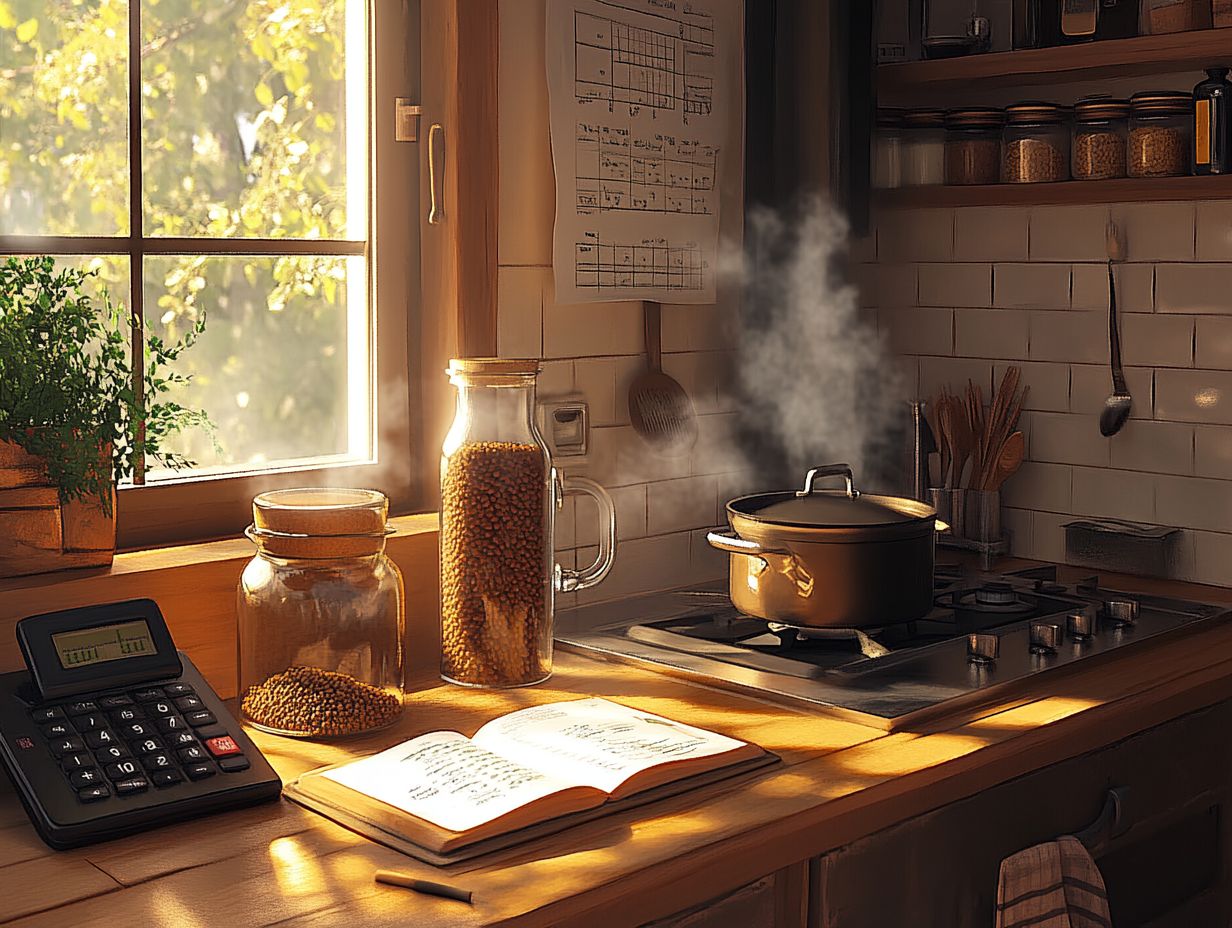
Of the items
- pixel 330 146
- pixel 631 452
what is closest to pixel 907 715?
pixel 631 452

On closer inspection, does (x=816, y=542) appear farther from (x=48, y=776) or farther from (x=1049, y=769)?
(x=48, y=776)

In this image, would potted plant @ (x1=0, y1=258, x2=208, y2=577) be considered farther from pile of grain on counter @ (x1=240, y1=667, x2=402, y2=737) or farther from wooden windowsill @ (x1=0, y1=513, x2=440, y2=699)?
pile of grain on counter @ (x1=240, y1=667, x2=402, y2=737)

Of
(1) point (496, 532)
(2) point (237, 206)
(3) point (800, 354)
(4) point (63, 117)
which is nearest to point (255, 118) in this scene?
(2) point (237, 206)

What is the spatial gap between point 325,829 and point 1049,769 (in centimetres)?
83

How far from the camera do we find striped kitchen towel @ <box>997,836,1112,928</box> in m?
1.60

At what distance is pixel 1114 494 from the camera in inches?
98.8

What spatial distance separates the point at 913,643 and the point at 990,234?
3.28 ft

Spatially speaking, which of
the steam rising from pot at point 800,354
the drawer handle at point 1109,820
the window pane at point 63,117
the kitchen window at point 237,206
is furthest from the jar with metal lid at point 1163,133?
the window pane at point 63,117

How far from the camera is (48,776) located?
132 cm

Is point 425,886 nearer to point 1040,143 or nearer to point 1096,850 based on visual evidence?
point 1096,850

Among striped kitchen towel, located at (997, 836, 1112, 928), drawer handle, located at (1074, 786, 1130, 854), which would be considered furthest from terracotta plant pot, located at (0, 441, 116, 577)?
drawer handle, located at (1074, 786, 1130, 854)

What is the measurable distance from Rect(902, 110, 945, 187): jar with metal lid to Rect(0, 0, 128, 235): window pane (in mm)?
1365

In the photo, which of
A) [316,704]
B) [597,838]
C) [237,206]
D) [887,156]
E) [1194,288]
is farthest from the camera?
[887,156]

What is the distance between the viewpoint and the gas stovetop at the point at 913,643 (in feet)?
5.63
